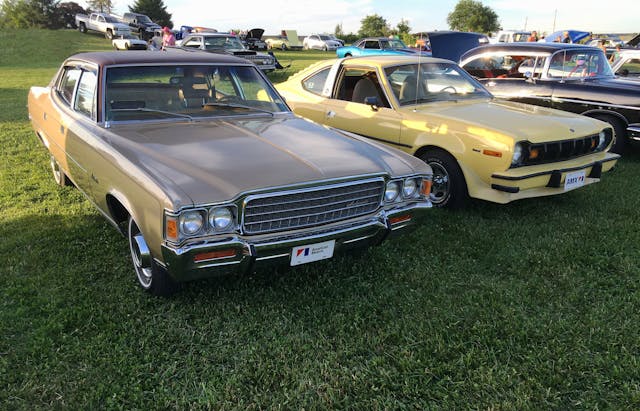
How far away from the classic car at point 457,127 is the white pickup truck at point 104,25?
28.3m

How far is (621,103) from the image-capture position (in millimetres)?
6531

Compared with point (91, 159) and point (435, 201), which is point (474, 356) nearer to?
point (435, 201)

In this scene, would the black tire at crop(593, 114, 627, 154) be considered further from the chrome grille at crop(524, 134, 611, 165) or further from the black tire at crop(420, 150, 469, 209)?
the black tire at crop(420, 150, 469, 209)

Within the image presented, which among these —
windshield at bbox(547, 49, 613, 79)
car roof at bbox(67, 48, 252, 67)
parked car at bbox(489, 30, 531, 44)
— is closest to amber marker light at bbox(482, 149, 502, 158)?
car roof at bbox(67, 48, 252, 67)

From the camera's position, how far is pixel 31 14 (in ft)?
165

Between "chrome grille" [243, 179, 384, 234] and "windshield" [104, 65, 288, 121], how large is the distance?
1452mm

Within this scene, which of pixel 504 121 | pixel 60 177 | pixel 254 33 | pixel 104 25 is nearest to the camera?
pixel 504 121

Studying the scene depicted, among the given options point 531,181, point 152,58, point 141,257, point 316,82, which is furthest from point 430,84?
point 141,257

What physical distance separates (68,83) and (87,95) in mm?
855

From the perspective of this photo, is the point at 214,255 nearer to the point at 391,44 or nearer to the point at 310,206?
the point at 310,206

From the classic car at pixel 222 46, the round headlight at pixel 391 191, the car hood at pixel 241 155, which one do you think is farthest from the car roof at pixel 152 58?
the classic car at pixel 222 46

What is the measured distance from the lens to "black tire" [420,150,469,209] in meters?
4.64

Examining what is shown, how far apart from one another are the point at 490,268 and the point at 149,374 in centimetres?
256

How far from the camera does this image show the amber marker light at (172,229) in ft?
8.16
